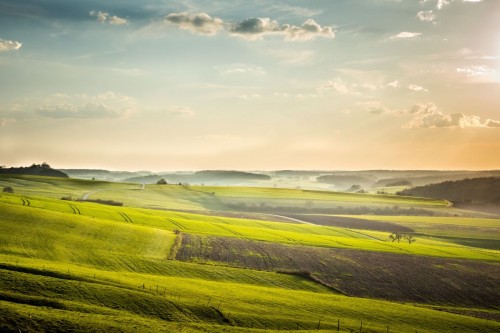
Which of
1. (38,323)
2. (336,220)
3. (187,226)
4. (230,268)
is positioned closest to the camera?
(38,323)

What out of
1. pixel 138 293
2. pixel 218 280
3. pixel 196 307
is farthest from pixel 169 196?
pixel 196 307

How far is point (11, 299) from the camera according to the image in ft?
103

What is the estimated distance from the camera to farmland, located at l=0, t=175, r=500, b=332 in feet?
109

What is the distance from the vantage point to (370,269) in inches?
2584

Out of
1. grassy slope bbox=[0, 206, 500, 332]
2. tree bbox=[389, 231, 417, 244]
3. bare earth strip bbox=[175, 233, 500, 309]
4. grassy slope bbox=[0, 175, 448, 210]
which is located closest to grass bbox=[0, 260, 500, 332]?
grassy slope bbox=[0, 206, 500, 332]

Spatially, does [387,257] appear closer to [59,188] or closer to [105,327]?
[105,327]

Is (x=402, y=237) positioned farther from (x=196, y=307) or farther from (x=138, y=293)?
(x=138, y=293)

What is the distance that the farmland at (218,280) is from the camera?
33.1 metres

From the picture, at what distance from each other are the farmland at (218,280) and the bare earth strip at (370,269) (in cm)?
19

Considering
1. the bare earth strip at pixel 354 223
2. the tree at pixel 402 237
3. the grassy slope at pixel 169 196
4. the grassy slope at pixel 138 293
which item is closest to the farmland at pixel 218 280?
the grassy slope at pixel 138 293

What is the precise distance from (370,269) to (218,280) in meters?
25.3

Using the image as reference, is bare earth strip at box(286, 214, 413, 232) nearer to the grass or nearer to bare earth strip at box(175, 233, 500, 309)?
bare earth strip at box(175, 233, 500, 309)

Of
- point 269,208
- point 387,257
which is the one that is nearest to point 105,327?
point 387,257

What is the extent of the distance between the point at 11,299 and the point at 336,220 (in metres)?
116
